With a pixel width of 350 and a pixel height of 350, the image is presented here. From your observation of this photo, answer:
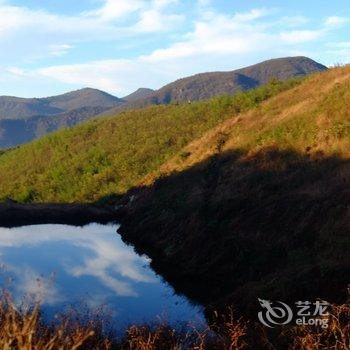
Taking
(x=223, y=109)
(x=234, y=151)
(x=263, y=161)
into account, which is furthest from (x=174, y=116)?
(x=263, y=161)

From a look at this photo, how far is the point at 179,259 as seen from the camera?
26.8m

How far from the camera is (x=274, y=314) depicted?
17234mm

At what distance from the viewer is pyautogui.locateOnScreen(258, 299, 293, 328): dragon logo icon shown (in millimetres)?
15984

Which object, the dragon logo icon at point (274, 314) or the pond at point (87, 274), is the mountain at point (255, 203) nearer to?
the dragon logo icon at point (274, 314)

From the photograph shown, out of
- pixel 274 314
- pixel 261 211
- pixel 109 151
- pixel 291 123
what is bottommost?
pixel 274 314

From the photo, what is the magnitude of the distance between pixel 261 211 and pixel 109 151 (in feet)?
152

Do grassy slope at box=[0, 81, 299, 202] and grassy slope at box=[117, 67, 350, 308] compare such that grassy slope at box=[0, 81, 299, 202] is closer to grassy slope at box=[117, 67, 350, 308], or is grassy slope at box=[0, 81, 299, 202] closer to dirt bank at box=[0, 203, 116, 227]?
dirt bank at box=[0, 203, 116, 227]

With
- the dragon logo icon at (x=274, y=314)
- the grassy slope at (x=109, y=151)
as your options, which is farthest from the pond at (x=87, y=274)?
the grassy slope at (x=109, y=151)

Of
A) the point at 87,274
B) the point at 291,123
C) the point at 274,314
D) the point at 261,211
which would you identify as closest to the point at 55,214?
the point at 87,274

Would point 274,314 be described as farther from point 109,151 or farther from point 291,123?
point 109,151

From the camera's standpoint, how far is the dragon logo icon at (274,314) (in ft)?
52.4

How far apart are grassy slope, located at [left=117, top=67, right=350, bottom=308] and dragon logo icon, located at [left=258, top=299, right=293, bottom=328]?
0.61m

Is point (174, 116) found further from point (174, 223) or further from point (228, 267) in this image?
point (228, 267)

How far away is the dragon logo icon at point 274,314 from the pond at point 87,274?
2952 mm
